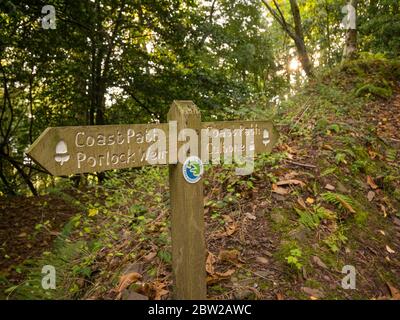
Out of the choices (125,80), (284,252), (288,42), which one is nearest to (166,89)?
(125,80)

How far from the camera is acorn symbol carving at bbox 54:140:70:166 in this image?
210cm

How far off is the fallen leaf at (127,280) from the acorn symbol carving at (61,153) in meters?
1.49

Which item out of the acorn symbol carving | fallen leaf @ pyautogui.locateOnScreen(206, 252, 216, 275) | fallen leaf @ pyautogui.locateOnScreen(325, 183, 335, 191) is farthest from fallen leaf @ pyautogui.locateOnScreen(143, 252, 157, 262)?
fallen leaf @ pyautogui.locateOnScreen(325, 183, 335, 191)

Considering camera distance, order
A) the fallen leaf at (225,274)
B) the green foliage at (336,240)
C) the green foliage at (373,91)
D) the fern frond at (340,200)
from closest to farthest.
→ the fallen leaf at (225,274) → the green foliage at (336,240) → the fern frond at (340,200) → the green foliage at (373,91)

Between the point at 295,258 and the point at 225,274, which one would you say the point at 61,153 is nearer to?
the point at 225,274

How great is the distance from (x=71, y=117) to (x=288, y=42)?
12.6 m

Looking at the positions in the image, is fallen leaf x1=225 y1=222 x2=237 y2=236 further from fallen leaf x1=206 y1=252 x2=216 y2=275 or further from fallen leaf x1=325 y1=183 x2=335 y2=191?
fallen leaf x1=325 y1=183 x2=335 y2=191

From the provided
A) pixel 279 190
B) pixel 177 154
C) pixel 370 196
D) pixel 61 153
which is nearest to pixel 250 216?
pixel 279 190

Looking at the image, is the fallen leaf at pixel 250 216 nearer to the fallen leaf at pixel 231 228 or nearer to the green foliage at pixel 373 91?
the fallen leaf at pixel 231 228

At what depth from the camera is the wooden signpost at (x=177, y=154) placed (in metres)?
2.18

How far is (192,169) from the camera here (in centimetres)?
257

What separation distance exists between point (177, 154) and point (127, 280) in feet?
4.60

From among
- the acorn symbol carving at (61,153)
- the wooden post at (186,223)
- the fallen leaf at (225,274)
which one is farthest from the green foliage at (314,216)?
the acorn symbol carving at (61,153)
